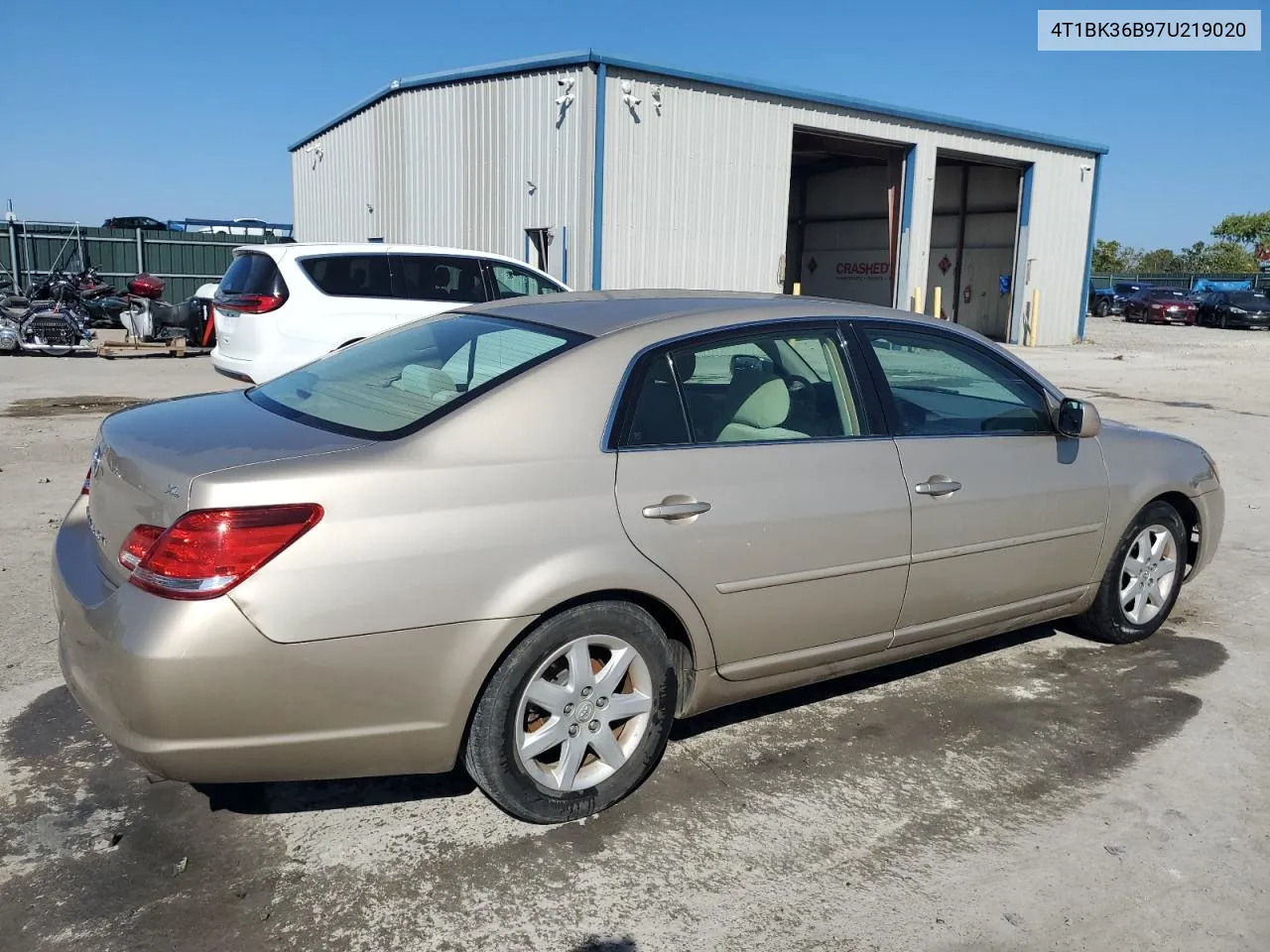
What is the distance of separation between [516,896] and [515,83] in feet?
54.5

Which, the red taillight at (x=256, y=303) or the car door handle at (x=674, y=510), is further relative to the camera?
the red taillight at (x=256, y=303)

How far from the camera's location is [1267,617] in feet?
17.1

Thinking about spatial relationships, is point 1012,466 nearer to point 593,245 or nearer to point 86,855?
point 86,855

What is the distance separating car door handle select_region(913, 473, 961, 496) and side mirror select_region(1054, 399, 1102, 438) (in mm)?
711

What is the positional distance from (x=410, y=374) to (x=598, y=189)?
13.7 meters

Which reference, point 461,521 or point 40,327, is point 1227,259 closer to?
point 40,327

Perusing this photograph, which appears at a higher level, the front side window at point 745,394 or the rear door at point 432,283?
the rear door at point 432,283

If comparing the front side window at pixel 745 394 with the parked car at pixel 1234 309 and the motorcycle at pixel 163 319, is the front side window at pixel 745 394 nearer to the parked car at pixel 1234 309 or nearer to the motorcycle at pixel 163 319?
the motorcycle at pixel 163 319

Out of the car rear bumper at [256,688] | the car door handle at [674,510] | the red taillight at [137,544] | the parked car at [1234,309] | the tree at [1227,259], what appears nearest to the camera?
the car rear bumper at [256,688]

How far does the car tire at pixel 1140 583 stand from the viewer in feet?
15.2

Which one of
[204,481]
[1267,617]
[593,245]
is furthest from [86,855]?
[593,245]

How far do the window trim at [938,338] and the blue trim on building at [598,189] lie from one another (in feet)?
42.2

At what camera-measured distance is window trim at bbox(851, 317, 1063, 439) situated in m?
3.83

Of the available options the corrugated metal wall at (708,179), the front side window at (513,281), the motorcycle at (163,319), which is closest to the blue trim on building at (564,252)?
the corrugated metal wall at (708,179)
